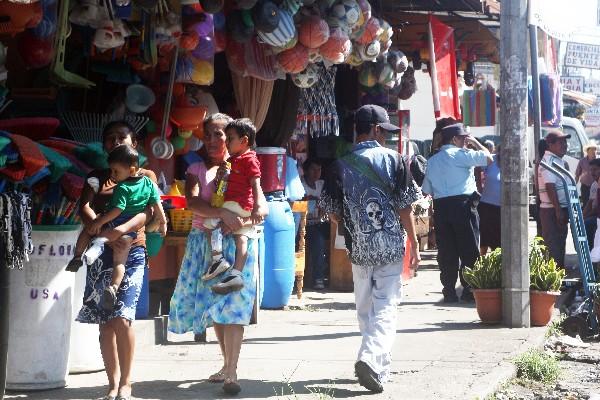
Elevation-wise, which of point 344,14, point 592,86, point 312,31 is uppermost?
point 592,86

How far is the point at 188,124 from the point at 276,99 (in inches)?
88.6

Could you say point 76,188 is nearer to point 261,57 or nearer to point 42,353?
point 42,353

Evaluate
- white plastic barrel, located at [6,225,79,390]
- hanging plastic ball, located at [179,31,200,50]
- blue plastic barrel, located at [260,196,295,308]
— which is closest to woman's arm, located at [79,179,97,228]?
white plastic barrel, located at [6,225,79,390]

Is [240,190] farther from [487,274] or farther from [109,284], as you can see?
[487,274]

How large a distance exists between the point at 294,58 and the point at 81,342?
13.7 ft

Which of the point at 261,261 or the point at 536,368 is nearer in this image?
the point at 536,368

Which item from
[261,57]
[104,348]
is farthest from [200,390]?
[261,57]

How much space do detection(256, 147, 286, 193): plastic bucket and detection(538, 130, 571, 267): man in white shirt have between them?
10.8 ft

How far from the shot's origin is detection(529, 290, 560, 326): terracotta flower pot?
1019cm

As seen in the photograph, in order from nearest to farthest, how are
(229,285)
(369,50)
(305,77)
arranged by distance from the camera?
1. (229,285)
2. (305,77)
3. (369,50)

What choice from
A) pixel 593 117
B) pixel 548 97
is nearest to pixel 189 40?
pixel 548 97

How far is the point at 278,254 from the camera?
11117mm

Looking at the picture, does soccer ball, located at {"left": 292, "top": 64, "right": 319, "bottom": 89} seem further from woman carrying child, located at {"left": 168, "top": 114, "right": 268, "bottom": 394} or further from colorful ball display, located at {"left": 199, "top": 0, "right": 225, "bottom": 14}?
woman carrying child, located at {"left": 168, "top": 114, "right": 268, "bottom": 394}

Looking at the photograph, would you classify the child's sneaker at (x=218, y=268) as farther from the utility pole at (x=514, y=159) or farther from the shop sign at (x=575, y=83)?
the shop sign at (x=575, y=83)
